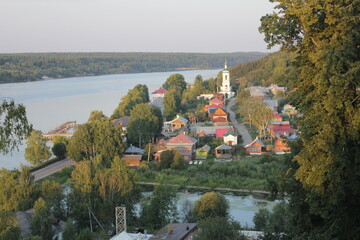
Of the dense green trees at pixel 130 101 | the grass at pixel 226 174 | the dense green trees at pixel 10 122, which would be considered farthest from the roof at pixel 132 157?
the dense green trees at pixel 10 122

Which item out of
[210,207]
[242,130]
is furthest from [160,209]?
[242,130]

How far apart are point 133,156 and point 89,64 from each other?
66215mm

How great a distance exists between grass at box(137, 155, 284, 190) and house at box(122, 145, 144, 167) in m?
Result: 1.09

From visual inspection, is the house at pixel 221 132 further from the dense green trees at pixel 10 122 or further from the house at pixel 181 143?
the dense green trees at pixel 10 122

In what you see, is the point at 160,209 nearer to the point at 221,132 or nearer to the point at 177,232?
the point at 177,232

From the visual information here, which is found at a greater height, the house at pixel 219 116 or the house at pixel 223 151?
the house at pixel 219 116

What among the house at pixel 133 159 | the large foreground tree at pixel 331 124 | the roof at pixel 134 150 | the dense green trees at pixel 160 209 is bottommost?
the house at pixel 133 159

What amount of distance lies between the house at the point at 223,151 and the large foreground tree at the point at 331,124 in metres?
12.0

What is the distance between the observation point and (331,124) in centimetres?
479

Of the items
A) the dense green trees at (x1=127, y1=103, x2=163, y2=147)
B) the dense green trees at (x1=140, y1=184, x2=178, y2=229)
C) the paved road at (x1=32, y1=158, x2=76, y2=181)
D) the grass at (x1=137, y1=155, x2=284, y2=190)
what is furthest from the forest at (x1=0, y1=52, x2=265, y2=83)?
the dense green trees at (x1=140, y1=184, x2=178, y2=229)

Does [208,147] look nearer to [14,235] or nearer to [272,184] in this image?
[14,235]

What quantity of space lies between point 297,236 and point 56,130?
784 inches

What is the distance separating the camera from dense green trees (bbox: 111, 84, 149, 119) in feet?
86.4

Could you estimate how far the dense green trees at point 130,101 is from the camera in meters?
26.3
